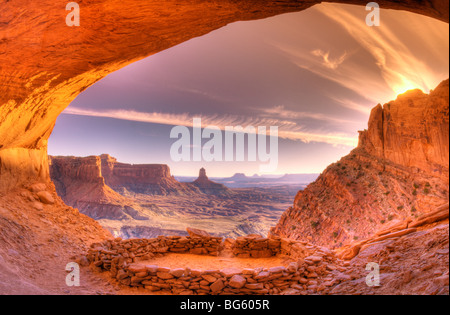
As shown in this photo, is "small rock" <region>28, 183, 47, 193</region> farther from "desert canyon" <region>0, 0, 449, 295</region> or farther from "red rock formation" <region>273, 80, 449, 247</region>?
"red rock formation" <region>273, 80, 449, 247</region>

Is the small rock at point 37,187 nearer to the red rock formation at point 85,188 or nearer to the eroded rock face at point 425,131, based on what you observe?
the eroded rock face at point 425,131

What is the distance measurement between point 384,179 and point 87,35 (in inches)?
569

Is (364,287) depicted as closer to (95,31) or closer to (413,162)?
(413,162)

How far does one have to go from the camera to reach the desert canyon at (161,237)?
4.66m

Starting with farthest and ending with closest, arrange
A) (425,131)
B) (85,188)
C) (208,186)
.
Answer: (208,186), (85,188), (425,131)

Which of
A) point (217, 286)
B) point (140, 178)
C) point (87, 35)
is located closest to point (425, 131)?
point (217, 286)

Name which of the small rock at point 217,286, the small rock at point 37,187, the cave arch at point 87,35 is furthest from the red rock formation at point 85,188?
the small rock at point 217,286

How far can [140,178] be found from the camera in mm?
95688

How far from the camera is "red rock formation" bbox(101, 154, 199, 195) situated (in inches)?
3612

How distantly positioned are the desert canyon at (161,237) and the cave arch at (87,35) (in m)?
0.03

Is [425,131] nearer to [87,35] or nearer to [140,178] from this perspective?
→ [87,35]

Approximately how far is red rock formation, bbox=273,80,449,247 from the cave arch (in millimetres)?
2339

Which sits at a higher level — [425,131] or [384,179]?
[425,131]
